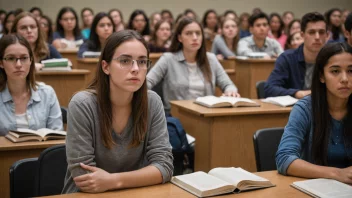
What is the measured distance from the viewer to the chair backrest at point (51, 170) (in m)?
2.28

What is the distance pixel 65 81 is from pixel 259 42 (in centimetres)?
275

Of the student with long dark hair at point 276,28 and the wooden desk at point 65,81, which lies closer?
the wooden desk at point 65,81

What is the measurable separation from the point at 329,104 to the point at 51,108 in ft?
5.75

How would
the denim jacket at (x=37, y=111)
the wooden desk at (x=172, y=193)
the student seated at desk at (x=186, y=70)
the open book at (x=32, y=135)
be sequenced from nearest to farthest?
1. the wooden desk at (x=172, y=193)
2. the open book at (x=32, y=135)
3. the denim jacket at (x=37, y=111)
4. the student seated at desk at (x=186, y=70)

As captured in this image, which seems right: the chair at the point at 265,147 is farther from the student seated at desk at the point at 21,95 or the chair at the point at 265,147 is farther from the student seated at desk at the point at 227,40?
the student seated at desk at the point at 227,40

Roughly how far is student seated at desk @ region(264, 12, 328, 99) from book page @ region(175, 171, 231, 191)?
207cm

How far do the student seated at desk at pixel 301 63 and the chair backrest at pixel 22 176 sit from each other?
7.37 feet

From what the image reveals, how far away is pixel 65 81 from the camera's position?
15.6 ft

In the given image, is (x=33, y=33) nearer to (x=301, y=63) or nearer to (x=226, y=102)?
(x=226, y=102)

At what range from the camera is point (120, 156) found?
2.13 metres

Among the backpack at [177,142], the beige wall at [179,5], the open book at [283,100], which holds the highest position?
the beige wall at [179,5]

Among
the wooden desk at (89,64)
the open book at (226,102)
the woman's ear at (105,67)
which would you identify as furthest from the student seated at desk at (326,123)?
the wooden desk at (89,64)

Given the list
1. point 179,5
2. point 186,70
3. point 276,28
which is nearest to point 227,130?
point 186,70

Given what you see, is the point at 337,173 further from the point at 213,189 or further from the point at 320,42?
the point at 320,42
